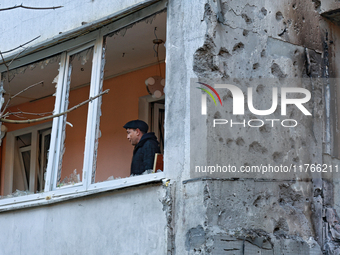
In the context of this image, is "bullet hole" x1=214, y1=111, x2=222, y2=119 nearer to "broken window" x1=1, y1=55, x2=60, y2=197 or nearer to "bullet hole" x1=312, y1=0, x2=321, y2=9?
"bullet hole" x1=312, y1=0, x2=321, y2=9

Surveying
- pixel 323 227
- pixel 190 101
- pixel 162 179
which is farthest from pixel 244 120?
pixel 323 227

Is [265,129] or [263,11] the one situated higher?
[263,11]

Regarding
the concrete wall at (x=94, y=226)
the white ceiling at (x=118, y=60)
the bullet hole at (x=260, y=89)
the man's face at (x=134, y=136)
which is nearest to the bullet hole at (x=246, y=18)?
the bullet hole at (x=260, y=89)

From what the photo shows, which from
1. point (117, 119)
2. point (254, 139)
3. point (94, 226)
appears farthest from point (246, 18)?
point (117, 119)

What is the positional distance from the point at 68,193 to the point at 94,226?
2.04 feet

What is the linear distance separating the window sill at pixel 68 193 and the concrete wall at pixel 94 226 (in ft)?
0.23

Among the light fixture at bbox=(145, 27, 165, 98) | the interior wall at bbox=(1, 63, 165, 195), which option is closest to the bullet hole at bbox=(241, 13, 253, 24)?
the light fixture at bbox=(145, 27, 165, 98)

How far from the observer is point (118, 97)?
30.5 ft

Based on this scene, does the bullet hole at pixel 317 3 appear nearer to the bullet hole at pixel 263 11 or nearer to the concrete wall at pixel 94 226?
the bullet hole at pixel 263 11

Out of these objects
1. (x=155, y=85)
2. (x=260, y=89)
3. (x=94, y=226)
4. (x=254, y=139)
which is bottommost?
(x=94, y=226)

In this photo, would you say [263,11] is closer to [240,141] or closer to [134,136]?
[240,141]

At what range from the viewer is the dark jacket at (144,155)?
6199 millimetres

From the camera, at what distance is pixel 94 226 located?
584 cm

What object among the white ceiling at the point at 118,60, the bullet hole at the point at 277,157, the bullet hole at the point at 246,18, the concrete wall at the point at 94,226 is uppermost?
the white ceiling at the point at 118,60
